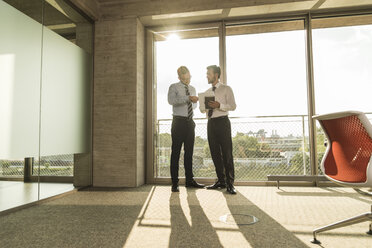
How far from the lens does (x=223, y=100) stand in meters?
3.21

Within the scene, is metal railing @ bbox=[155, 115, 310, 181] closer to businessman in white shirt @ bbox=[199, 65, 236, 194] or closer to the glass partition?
businessman in white shirt @ bbox=[199, 65, 236, 194]

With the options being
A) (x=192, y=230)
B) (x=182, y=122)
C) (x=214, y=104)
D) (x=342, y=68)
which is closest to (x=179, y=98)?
(x=182, y=122)

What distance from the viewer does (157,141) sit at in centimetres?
399

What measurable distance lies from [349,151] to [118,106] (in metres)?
2.90

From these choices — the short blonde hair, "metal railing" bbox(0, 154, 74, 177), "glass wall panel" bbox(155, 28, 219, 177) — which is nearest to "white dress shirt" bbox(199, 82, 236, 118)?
the short blonde hair

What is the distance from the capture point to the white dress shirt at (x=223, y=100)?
3100 mm

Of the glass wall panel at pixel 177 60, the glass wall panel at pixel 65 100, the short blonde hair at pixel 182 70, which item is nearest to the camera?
the glass wall panel at pixel 65 100

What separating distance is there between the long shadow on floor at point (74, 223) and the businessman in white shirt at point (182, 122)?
64 cm

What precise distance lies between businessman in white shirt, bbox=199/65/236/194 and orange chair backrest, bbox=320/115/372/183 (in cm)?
149

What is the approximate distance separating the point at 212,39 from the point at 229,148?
5.95 ft

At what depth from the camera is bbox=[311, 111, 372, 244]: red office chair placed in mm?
1338

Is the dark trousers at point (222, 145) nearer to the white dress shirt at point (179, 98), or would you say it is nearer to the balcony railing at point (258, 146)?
the white dress shirt at point (179, 98)

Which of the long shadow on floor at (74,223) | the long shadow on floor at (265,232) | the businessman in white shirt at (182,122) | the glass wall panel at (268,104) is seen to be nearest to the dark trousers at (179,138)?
the businessman in white shirt at (182,122)

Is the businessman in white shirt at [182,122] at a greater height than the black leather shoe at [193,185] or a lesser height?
greater
